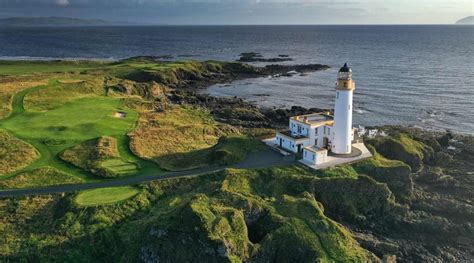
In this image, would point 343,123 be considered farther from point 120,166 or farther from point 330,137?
point 120,166

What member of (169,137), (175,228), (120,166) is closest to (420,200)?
(175,228)

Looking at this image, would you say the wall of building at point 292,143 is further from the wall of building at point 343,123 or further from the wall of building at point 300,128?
the wall of building at point 343,123

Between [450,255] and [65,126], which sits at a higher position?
[65,126]

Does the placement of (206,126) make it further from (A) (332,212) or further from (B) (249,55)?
(B) (249,55)

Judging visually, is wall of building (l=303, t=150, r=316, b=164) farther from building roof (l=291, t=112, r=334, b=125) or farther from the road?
building roof (l=291, t=112, r=334, b=125)

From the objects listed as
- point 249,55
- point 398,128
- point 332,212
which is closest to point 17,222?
point 332,212

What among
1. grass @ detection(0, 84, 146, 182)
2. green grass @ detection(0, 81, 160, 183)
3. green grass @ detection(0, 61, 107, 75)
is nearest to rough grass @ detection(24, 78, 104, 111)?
green grass @ detection(0, 81, 160, 183)
